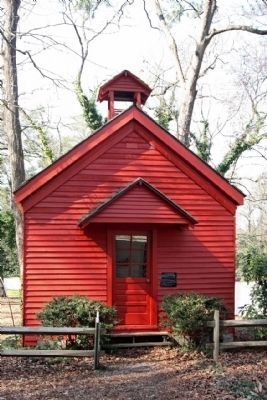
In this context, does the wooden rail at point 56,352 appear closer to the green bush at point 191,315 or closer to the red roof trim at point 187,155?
the green bush at point 191,315

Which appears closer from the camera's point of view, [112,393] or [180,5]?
[112,393]

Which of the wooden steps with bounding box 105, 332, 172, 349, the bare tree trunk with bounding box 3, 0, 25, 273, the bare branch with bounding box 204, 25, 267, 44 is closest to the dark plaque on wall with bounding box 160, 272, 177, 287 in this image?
the wooden steps with bounding box 105, 332, 172, 349

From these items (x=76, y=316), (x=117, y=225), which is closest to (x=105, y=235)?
(x=117, y=225)

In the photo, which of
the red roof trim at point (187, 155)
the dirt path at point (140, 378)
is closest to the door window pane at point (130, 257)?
the dirt path at point (140, 378)

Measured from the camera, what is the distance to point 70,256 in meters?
13.4

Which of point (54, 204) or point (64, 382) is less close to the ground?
point (54, 204)

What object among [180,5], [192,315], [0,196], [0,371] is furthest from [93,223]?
[0,196]

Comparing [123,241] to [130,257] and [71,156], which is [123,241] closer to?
[130,257]

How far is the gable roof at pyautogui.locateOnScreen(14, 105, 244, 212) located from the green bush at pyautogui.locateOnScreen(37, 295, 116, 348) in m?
2.91

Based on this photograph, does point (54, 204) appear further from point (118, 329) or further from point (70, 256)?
point (118, 329)

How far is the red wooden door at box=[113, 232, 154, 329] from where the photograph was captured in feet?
43.8

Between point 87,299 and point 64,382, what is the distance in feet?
10.6

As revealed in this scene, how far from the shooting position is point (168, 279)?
13.8 metres

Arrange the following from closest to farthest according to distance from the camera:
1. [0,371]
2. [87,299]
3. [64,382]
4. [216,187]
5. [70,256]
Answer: [64,382], [0,371], [87,299], [70,256], [216,187]
